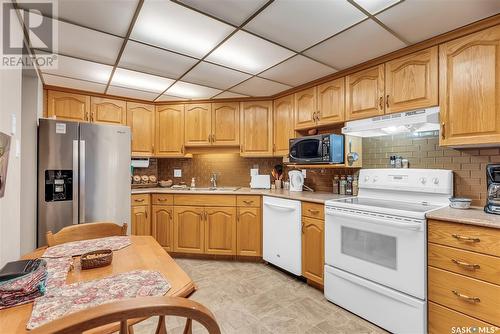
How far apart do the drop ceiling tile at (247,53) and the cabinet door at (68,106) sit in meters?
1.96

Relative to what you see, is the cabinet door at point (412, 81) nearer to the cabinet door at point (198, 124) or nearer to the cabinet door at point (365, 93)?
the cabinet door at point (365, 93)

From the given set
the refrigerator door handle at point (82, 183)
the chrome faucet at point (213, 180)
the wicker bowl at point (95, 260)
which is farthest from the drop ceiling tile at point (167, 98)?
the wicker bowl at point (95, 260)

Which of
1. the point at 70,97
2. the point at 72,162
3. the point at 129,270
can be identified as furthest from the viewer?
the point at 70,97

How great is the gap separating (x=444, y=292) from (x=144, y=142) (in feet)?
11.8

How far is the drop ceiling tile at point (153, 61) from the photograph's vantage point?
215cm

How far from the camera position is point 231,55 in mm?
2264

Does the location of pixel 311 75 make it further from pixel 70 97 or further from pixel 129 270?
pixel 70 97

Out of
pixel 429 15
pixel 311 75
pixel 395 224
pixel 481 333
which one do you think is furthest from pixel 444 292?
pixel 311 75

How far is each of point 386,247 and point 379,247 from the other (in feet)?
0.18

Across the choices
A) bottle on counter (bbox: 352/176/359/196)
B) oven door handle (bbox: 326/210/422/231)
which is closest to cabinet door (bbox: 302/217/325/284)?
oven door handle (bbox: 326/210/422/231)

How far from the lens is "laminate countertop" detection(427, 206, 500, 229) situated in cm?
146

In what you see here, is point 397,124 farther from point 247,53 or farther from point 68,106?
point 68,106

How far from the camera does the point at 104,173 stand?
104 inches

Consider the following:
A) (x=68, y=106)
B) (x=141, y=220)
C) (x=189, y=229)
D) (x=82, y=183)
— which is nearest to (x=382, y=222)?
(x=189, y=229)
